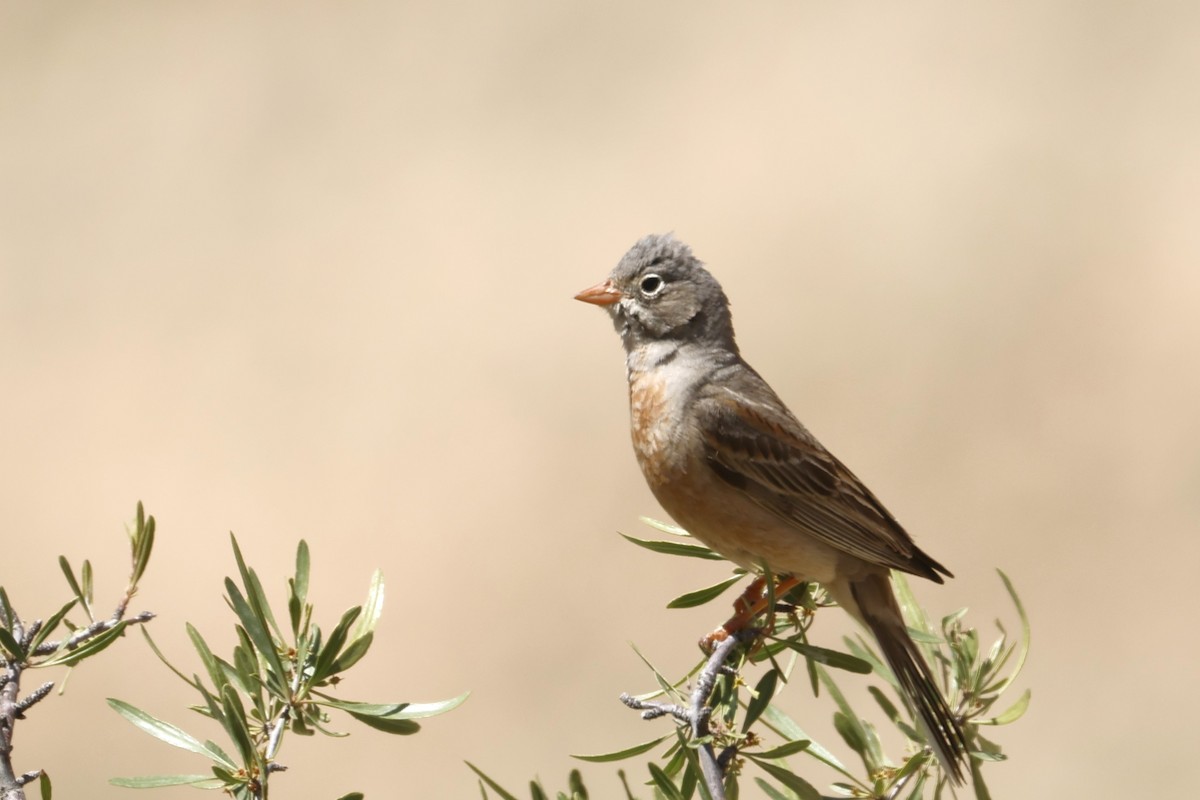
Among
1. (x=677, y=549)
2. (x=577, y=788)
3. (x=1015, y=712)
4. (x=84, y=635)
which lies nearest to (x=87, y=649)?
(x=84, y=635)

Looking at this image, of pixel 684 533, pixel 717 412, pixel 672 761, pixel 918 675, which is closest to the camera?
pixel 672 761

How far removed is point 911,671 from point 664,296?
1770 millimetres

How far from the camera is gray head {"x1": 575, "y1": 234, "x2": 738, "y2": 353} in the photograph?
15.0 ft

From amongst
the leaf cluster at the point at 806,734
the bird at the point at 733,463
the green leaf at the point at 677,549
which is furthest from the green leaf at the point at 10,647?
the bird at the point at 733,463

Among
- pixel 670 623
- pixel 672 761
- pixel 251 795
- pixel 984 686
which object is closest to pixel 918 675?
pixel 984 686

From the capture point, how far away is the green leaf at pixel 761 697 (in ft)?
7.69

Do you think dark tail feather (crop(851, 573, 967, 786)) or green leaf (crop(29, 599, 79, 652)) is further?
dark tail feather (crop(851, 573, 967, 786))

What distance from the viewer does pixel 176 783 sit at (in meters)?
1.94

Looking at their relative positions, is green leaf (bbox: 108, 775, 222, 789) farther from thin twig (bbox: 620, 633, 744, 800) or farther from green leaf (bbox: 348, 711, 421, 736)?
thin twig (bbox: 620, 633, 744, 800)

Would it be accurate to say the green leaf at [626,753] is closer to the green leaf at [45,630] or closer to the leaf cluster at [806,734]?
the leaf cluster at [806,734]

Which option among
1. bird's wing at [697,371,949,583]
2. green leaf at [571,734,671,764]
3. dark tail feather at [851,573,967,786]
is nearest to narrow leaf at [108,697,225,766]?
green leaf at [571,734,671,764]

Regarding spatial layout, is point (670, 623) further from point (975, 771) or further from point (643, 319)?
point (975, 771)

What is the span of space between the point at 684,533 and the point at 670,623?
6.72 m

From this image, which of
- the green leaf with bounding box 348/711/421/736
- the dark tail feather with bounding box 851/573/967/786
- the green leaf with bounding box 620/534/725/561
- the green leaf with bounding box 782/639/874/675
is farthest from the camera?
the green leaf with bounding box 620/534/725/561
